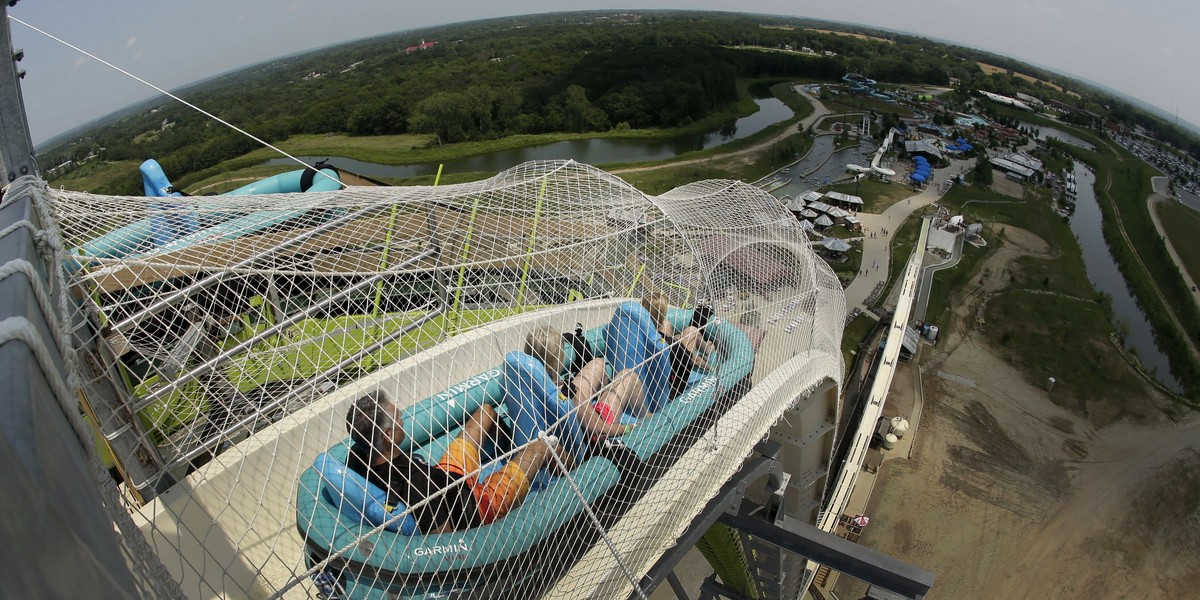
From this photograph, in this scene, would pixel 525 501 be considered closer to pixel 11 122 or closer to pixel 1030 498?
pixel 11 122

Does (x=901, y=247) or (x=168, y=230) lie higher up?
(x=168, y=230)

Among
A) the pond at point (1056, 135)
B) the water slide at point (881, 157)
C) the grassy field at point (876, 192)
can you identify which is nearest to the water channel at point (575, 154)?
the water slide at point (881, 157)

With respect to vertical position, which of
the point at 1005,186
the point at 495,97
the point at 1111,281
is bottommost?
the point at 1111,281

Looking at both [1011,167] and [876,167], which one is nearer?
[876,167]

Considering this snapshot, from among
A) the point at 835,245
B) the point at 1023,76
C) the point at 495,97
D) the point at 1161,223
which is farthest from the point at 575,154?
the point at 1023,76

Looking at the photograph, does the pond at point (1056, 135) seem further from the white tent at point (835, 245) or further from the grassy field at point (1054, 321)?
the white tent at point (835, 245)

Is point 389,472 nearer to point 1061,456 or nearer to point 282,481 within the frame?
point 282,481
